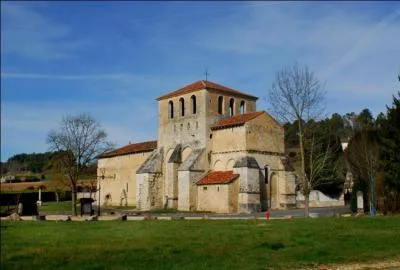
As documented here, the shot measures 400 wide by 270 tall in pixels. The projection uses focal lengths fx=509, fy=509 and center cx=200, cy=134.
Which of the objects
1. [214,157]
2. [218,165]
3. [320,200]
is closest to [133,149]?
[214,157]

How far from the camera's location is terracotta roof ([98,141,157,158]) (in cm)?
6060

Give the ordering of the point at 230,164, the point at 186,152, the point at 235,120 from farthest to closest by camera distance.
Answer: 1. the point at 186,152
2. the point at 235,120
3. the point at 230,164

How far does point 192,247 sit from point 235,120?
1303 inches

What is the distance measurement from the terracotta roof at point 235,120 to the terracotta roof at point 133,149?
1093 centimetres

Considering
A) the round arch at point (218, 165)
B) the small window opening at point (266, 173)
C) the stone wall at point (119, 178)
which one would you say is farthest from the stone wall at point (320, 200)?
the stone wall at point (119, 178)

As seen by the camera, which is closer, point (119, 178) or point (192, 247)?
point (192, 247)

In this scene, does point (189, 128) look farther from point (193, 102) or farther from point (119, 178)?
point (119, 178)

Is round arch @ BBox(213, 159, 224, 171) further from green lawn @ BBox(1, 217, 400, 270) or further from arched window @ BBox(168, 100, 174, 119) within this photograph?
green lawn @ BBox(1, 217, 400, 270)

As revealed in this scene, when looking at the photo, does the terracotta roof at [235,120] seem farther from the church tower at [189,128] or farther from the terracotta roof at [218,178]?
the terracotta roof at [218,178]

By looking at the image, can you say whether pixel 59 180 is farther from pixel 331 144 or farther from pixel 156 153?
pixel 331 144

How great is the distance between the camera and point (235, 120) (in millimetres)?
49625

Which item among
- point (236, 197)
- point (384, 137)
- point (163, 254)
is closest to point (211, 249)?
point (163, 254)

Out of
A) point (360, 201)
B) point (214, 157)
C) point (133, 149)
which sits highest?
point (133, 149)

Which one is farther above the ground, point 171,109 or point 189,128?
point 171,109
